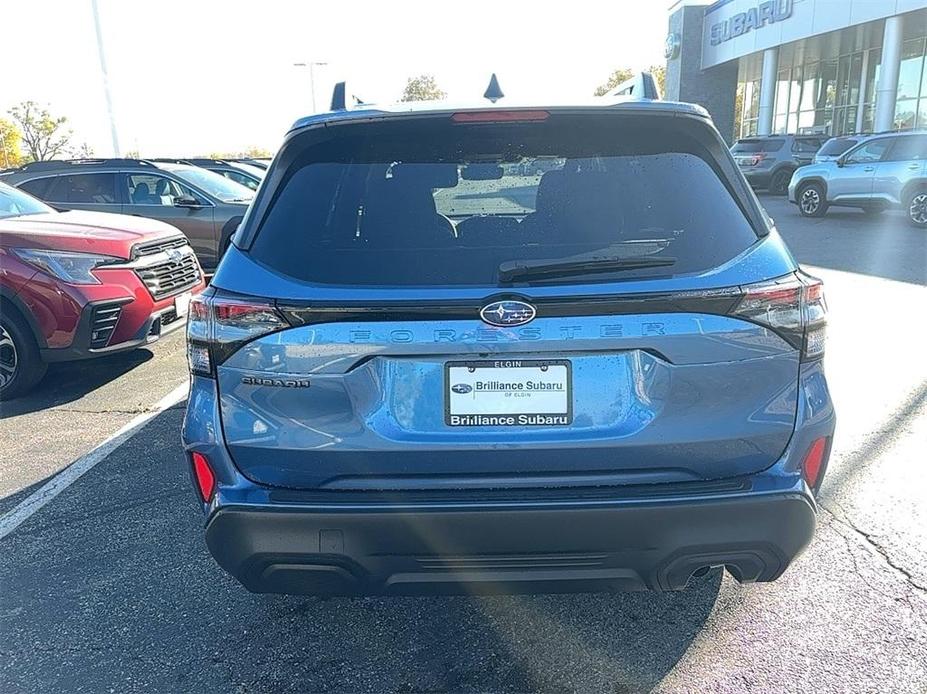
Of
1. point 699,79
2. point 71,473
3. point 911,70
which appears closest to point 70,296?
point 71,473

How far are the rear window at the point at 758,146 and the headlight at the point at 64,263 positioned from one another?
20.3 m

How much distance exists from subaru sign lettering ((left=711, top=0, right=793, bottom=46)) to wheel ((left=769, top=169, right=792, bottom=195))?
31.9ft

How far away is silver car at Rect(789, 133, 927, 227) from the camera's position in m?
14.1

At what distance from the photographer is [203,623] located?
2.80 meters

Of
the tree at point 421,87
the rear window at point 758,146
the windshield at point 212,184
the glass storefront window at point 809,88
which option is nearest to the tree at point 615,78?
the tree at point 421,87

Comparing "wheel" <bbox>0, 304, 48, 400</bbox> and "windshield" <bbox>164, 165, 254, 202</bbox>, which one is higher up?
"windshield" <bbox>164, 165, 254, 202</bbox>

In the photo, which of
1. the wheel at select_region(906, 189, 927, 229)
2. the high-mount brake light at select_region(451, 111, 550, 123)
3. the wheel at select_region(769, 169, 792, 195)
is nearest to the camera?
the high-mount brake light at select_region(451, 111, 550, 123)

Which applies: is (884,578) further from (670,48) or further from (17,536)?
(670,48)

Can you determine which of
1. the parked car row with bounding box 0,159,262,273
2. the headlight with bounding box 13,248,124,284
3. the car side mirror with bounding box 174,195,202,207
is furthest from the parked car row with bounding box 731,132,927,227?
the headlight with bounding box 13,248,124,284

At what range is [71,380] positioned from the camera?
604cm

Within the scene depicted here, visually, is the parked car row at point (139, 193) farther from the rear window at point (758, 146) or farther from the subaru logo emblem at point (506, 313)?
the rear window at point (758, 146)

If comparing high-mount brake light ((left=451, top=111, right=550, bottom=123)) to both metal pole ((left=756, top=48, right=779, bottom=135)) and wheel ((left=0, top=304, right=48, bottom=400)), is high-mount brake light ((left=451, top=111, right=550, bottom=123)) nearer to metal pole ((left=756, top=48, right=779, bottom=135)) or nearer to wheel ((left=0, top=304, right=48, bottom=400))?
wheel ((left=0, top=304, right=48, bottom=400))

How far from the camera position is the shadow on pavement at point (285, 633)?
250cm

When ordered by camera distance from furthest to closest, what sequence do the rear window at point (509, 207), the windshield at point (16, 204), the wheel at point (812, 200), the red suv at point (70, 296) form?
the wheel at point (812, 200)
the windshield at point (16, 204)
the red suv at point (70, 296)
the rear window at point (509, 207)
